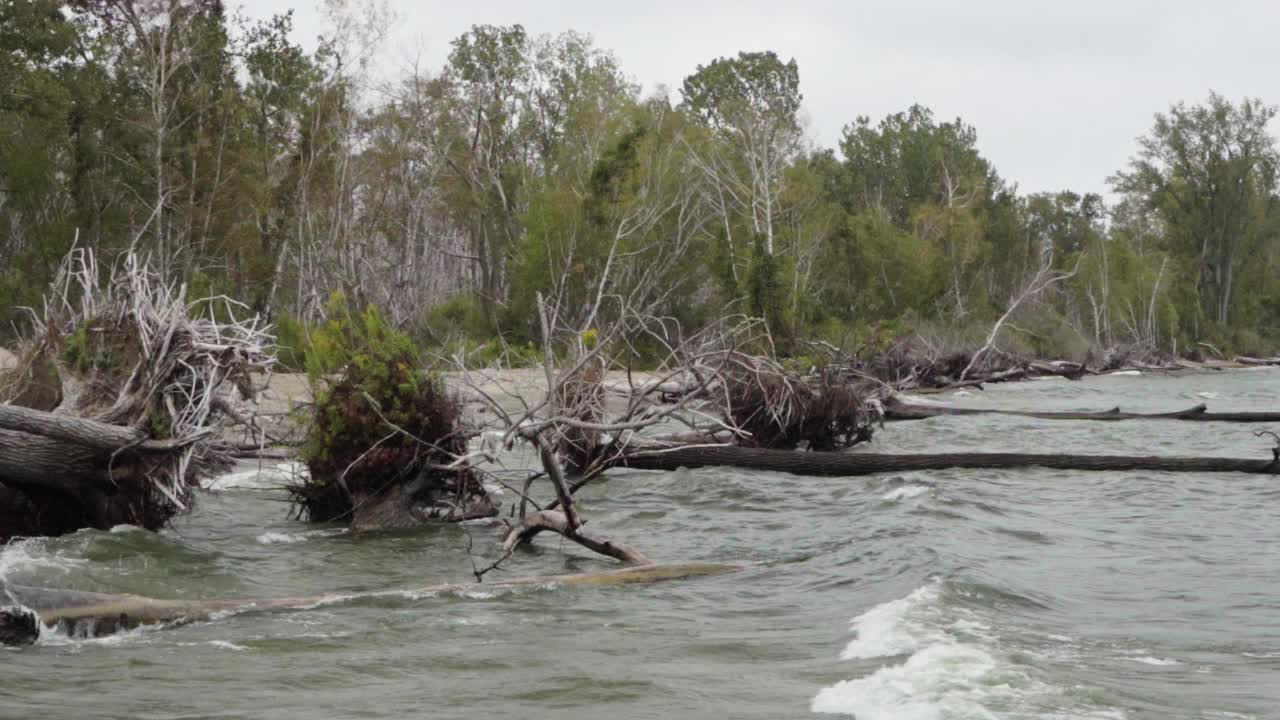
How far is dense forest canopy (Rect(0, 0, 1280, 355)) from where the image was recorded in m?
32.9

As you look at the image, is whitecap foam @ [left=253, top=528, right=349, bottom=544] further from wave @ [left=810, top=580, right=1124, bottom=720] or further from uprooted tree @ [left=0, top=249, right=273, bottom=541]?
wave @ [left=810, top=580, right=1124, bottom=720]

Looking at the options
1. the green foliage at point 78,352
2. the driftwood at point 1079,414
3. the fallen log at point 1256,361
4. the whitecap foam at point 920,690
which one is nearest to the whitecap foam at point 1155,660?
the whitecap foam at point 920,690

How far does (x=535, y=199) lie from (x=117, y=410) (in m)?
33.6

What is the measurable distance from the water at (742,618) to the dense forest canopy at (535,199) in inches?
158

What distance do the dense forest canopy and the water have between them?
13.2ft

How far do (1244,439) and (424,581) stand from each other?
648 inches

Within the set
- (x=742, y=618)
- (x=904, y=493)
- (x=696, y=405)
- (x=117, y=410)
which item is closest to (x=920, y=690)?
(x=742, y=618)

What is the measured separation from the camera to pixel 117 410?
927 cm

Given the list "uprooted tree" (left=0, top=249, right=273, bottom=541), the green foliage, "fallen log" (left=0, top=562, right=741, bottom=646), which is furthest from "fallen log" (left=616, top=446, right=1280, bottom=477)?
"fallen log" (left=0, top=562, right=741, bottom=646)

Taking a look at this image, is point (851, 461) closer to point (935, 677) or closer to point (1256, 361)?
point (935, 677)

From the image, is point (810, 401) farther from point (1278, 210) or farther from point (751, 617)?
point (1278, 210)

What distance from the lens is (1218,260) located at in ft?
247

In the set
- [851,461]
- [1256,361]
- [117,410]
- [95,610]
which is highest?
[1256,361]

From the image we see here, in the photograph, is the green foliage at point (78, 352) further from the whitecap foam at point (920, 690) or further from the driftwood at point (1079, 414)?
the driftwood at point (1079, 414)
